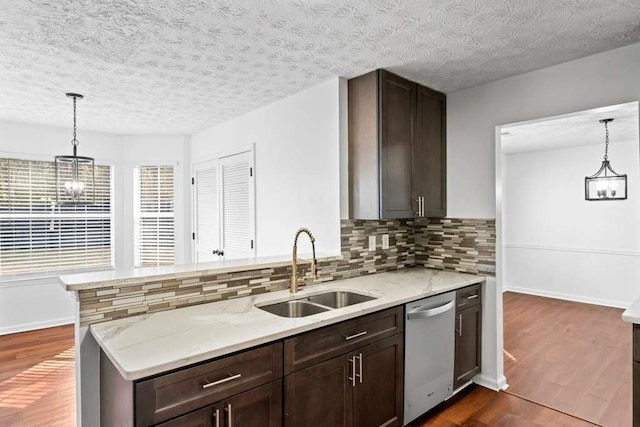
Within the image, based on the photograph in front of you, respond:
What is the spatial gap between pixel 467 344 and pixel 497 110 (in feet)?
6.16

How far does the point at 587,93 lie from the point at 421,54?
1.17 m

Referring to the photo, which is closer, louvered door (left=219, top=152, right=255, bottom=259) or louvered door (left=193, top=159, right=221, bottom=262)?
louvered door (left=219, top=152, right=255, bottom=259)

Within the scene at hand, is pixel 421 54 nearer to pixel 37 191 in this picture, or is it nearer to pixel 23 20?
pixel 23 20

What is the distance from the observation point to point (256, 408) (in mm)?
1627

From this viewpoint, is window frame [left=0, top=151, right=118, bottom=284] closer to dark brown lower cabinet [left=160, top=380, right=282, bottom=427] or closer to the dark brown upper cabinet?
the dark brown upper cabinet

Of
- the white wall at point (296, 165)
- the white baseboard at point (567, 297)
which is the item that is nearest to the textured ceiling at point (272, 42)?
the white wall at point (296, 165)

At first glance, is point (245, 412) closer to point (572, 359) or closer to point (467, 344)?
point (467, 344)

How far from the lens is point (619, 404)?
2676 mm

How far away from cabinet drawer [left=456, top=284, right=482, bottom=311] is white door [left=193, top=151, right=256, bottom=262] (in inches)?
83.7

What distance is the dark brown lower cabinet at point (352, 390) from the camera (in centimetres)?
180

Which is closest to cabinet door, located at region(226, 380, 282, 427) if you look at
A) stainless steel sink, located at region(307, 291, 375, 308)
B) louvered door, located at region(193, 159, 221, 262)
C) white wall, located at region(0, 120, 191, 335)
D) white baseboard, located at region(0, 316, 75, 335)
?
stainless steel sink, located at region(307, 291, 375, 308)

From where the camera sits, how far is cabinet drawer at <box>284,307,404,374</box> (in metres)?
1.77

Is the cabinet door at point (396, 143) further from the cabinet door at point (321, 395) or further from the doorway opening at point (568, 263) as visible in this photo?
the cabinet door at point (321, 395)

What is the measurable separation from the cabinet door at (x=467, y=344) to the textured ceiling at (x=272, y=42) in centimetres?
187
